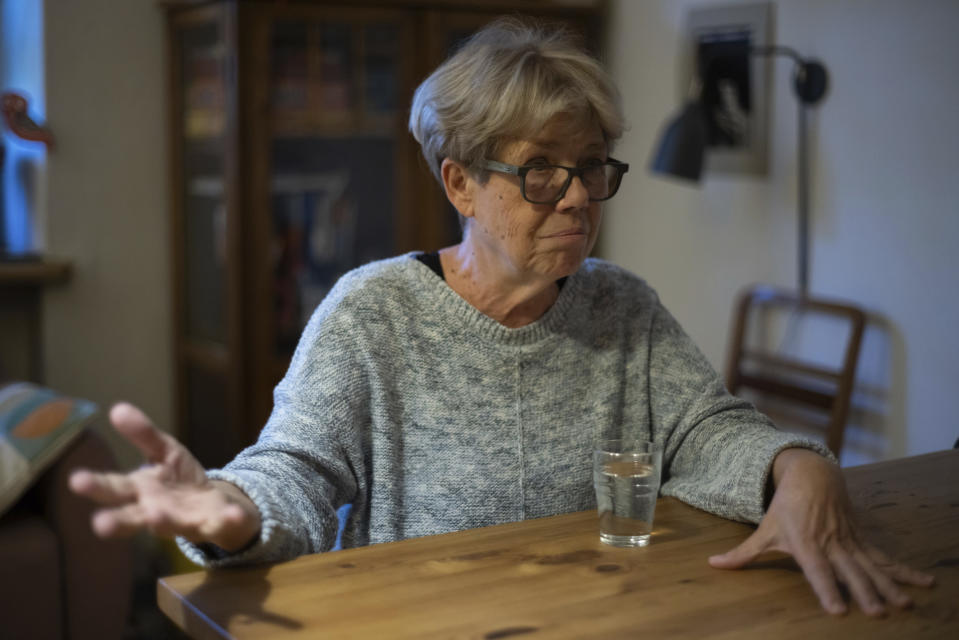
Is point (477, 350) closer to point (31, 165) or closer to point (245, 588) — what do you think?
point (245, 588)

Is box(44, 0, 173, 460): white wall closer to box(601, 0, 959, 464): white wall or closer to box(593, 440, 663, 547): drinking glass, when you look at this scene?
box(601, 0, 959, 464): white wall

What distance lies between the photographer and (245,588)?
97 cm

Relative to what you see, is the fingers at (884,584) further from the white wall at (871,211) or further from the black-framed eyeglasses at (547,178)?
the white wall at (871,211)

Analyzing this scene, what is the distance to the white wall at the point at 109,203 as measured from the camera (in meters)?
A: 3.16

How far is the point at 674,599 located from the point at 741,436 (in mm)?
413

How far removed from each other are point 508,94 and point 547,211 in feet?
0.53

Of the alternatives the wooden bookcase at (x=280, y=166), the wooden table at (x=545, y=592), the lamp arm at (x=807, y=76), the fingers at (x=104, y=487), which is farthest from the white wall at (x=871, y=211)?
the fingers at (x=104, y=487)

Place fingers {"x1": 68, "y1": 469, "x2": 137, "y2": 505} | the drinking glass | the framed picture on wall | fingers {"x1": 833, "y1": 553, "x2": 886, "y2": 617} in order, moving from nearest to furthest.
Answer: fingers {"x1": 68, "y1": 469, "x2": 137, "y2": 505}, fingers {"x1": 833, "y1": 553, "x2": 886, "y2": 617}, the drinking glass, the framed picture on wall

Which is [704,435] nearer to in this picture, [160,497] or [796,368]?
[160,497]

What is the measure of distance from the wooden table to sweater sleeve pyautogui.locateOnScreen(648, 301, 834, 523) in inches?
2.4

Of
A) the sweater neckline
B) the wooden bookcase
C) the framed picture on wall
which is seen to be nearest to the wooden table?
the sweater neckline

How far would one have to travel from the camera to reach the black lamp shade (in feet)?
8.88

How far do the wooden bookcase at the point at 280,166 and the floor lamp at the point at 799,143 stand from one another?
2.36 ft

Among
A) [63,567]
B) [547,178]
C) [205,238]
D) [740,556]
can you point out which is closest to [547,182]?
[547,178]
